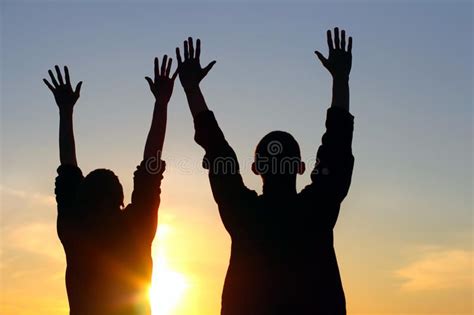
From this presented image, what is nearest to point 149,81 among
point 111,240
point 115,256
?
point 111,240

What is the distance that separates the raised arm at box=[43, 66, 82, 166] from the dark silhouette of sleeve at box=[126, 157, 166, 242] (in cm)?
110

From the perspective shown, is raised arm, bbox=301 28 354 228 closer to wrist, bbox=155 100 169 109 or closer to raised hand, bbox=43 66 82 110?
wrist, bbox=155 100 169 109

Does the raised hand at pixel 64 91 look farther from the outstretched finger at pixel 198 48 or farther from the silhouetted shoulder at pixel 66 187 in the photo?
the outstretched finger at pixel 198 48

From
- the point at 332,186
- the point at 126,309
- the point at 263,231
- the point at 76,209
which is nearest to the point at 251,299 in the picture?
the point at 263,231

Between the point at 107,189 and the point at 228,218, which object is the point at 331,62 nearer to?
the point at 228,218

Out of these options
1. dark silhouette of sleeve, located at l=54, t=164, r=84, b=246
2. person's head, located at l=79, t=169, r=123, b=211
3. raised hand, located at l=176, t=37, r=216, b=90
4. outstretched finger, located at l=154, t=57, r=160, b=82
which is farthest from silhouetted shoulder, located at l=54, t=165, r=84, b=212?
raised hand, located at l=176, t=37, r=216, b=90

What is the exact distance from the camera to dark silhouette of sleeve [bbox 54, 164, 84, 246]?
28.8 ft

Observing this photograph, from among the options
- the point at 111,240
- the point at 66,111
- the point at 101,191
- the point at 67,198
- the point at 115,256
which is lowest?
the point at 115,256

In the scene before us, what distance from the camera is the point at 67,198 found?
909cm

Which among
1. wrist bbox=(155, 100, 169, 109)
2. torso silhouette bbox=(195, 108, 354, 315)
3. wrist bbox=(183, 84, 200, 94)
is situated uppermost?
wrist bbox=(155, 100, 169, 109)

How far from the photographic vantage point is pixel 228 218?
22.4 ft

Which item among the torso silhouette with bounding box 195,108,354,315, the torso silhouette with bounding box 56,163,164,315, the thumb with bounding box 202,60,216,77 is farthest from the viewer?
the torso silhouette with bounding box 56,163,164,315

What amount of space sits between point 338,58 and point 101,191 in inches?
109

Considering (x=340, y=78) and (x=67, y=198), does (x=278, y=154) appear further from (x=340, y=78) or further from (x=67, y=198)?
(x=67, y=198)
